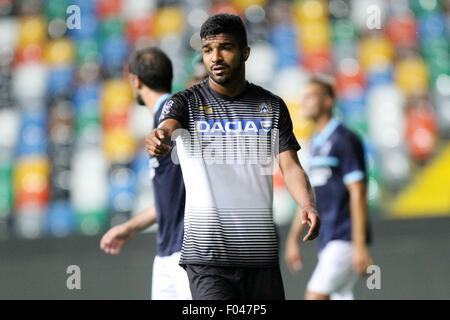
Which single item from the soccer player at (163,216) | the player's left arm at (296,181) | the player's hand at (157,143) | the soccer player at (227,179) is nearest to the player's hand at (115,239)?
the soccer player at (163,216)

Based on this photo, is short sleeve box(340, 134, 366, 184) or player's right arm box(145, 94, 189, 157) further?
short sleeve box(340, 134, 366, 184)

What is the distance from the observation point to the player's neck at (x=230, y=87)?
3.21 m

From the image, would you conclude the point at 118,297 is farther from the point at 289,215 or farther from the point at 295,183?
the point at 295,183

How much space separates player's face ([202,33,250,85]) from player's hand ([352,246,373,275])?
7.78 ft

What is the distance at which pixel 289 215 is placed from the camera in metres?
7.93

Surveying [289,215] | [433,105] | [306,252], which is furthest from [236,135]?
[433,105]

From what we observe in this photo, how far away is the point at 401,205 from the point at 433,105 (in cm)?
111

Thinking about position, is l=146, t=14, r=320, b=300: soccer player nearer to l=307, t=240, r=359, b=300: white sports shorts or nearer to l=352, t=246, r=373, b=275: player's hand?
l=352, t=246, r=373, b=275: player's hand

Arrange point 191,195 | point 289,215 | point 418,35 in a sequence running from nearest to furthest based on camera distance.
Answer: point 191,195 < point 289,215 < point 418,35

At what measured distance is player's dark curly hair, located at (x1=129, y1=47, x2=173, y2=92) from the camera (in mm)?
4477

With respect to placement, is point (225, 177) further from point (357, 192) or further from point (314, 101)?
point (314, 101)

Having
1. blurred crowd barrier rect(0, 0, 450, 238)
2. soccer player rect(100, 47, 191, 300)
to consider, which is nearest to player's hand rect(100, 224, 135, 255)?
soccer player rect(100, 47, 191, 300)

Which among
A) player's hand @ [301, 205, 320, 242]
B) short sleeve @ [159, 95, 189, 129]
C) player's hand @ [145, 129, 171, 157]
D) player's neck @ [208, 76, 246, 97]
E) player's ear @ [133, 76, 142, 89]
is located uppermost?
player's ear @ [133, 76, 142, 89]

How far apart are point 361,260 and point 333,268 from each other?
0.24 m
